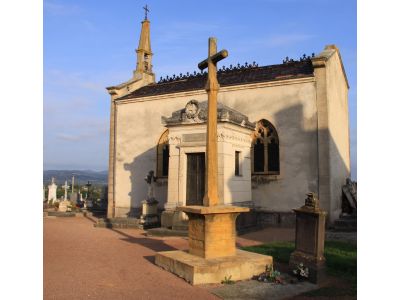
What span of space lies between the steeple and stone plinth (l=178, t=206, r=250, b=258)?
18.9 metres

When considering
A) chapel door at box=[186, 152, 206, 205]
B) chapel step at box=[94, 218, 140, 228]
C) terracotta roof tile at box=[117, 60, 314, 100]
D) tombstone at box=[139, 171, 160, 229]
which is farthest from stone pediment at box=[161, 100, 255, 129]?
chapel step at box=[94, 218, 140, 228]

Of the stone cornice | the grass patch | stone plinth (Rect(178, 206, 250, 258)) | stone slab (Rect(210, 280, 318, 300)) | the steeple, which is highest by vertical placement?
the steeple

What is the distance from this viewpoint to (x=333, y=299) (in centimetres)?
614

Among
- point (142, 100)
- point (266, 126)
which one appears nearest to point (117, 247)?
point (266, 126)

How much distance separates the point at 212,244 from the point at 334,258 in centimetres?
352

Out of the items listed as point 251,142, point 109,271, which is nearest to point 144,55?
point 251,142

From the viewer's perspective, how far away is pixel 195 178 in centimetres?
1511

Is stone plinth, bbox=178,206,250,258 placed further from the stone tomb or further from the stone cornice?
the stone cornice

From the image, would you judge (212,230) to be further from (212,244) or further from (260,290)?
(260,290)

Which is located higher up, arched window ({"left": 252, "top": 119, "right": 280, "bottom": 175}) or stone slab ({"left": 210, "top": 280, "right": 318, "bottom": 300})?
arched window ({"left": 252, "top": 119, "right": 280, "bottom": 175})

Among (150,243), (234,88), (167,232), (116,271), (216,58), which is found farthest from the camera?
(234,88)

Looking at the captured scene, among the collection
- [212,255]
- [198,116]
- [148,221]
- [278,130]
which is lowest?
[148,221]

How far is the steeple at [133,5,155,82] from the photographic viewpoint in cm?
2538

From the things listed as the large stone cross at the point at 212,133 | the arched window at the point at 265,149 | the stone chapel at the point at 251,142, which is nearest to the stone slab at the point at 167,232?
the stone chapel at the point at 251,142
